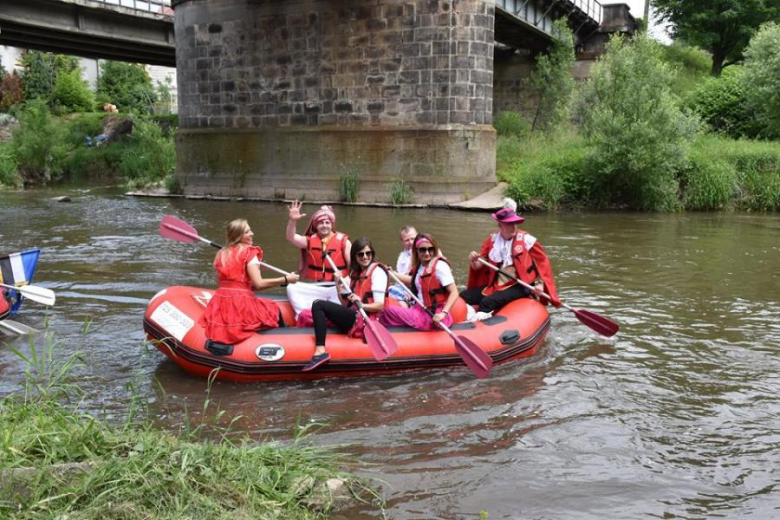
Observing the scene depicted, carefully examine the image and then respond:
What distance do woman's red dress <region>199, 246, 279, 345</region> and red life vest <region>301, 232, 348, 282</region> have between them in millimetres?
936

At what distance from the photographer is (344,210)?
50.4ft

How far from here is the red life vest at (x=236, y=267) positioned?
5242mm

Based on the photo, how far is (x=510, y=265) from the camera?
20.7 ft

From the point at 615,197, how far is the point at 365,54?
19.8 feet

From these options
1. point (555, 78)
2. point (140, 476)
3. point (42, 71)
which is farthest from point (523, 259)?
point (42, 71)

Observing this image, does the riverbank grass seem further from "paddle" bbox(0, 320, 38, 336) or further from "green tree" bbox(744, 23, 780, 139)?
"green tree" bbox(744, 23, 780, 139)

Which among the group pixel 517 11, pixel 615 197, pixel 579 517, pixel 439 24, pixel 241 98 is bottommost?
pixel 579 517

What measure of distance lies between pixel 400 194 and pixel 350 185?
4.08 ft

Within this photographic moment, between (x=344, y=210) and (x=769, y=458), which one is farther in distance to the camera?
(x=344, y=210)

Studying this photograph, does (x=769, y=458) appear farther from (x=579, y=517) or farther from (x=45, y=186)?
(x=45, y=186)

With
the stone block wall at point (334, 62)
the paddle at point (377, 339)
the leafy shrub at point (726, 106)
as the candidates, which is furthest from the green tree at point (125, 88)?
the paddle at point (377, 339)

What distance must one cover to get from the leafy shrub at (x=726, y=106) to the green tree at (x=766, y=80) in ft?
1.94

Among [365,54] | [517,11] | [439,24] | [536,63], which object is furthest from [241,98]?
[536,63]

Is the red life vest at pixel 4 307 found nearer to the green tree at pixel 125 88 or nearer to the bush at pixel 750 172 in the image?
the bush at pixel 750 172
